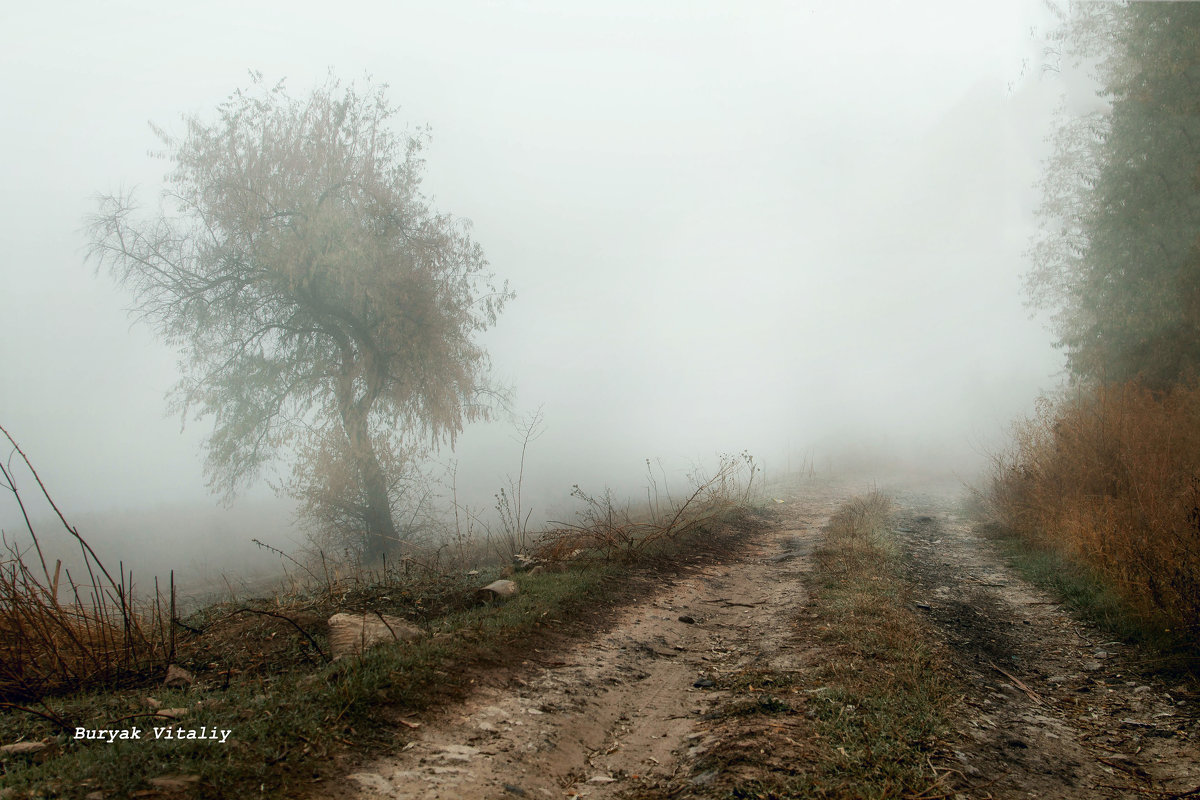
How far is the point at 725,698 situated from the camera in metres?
4.23

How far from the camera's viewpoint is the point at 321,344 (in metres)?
16.0

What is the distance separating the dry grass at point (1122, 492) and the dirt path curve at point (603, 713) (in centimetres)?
316

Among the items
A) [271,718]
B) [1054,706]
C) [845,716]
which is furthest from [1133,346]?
[271,718]

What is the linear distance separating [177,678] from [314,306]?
41.0 feet

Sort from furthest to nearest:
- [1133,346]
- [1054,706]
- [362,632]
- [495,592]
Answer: [1133,346]
[495,592]
[362,632]
[1054,706]

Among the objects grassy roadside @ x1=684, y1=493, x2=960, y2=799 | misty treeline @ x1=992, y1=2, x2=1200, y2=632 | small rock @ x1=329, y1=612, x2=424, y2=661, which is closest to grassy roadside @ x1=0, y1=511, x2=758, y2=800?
small rock @ x1=329, y1=612, x2=424, y2=661

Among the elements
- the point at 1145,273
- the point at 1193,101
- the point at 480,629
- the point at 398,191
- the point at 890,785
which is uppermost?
the point at 398,191

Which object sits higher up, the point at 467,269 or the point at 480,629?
the point at 467,269

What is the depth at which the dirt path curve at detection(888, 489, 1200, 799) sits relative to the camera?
10.8 feet

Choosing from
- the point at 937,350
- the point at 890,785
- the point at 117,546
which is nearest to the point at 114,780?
the point at 890,785

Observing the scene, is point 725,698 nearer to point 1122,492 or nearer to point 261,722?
point 261,722

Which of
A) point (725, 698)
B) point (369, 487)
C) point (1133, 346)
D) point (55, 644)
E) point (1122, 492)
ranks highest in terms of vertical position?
point (1133, 346)

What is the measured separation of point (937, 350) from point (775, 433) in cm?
2222

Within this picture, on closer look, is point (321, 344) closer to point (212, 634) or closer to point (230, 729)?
point (212, 634)
